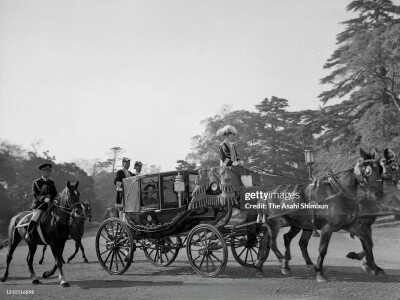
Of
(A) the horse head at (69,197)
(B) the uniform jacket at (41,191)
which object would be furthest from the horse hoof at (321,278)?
(B) the uniform jacket at (41,191)

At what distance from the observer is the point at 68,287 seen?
722 cm

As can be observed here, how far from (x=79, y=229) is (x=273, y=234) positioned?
6.44 metres

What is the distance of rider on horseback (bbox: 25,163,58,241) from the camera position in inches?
315

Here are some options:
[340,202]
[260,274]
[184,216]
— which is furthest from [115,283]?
[340,202]

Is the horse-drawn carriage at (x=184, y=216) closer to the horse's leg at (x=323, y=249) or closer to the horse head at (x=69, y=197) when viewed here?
the horse head at (x=69, y=197)

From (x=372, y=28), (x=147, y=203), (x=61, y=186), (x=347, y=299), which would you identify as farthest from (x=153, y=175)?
(x=61, y=186)

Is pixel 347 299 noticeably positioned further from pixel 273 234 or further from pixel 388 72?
pixel 388 72

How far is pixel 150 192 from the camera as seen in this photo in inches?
344

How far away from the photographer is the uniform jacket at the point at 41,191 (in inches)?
320

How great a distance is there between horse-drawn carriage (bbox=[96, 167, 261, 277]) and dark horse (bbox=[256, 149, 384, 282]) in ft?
2.99

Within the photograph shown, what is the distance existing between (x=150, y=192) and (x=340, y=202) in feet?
13.5

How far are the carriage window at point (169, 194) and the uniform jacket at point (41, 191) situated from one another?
244 centimetres

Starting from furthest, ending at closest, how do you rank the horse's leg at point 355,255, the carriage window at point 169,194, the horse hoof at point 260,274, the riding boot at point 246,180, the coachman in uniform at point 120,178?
1. the coachman in uniform at point 120,178
2. the carriage window at point 169,194
3. the horse's leg at point 355,255
4. the riding boot at point 246,180
5. the horse hoof at point 260,274

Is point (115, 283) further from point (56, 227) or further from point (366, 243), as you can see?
point (366, 243)
